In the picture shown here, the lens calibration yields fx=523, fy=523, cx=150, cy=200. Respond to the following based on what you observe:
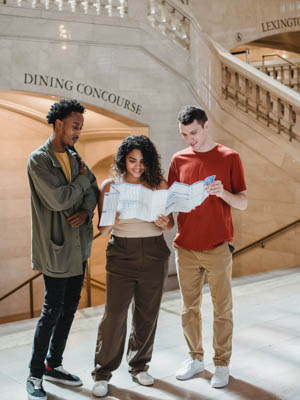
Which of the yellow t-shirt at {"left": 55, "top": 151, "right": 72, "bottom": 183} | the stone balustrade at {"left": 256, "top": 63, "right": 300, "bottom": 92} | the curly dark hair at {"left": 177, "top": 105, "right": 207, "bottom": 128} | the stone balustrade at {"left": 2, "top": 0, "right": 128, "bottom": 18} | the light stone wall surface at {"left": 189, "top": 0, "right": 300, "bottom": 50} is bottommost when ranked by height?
the yellow t-shirt at {"left": 55, "top": 151, "right": 72, "bottom": 183}

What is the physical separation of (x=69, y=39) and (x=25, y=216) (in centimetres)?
426

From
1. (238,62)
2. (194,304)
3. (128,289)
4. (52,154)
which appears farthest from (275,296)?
(238,62)

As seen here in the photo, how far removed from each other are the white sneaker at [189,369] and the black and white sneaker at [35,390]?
995 mm

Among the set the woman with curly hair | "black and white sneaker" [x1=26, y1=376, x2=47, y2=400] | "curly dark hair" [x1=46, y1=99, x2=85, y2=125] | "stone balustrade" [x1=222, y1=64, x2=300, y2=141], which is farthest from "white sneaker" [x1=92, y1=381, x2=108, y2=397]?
"stone balustrade" [x1=222, y1=64, x2=300, y2=141]

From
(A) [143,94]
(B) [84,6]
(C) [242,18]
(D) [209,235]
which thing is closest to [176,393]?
(D) [209,235]

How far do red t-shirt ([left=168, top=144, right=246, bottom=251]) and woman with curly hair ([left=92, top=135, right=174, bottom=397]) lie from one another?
8.9 inches

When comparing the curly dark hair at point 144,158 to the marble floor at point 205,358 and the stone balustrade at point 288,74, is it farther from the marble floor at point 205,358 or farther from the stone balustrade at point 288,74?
the stone balustrade at point 288,74

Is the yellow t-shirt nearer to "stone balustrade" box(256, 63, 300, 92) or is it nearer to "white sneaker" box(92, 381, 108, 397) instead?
"white sneaker" box(92, 381, 108, 397)

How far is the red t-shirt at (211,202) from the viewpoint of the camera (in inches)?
148

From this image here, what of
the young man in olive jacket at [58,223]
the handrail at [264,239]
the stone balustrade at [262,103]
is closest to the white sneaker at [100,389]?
the young man in olive jacket at [58,223]

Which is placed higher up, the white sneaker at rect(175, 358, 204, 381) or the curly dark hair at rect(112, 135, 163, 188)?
the curly dark hair at rect(112, 135, 163, 188)

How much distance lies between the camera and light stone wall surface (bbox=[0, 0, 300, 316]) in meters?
7.27

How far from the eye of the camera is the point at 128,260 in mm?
3574

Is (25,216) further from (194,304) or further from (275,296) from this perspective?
(194,304)
